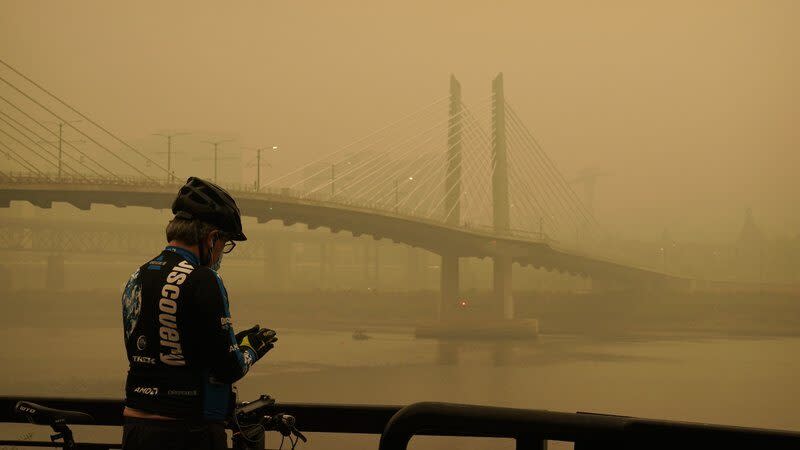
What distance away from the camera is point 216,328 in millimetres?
1978

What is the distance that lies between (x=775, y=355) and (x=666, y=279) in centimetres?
280

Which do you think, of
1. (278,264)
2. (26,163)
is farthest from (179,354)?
(278,264)

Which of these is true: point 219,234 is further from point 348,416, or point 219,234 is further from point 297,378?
point 297,378

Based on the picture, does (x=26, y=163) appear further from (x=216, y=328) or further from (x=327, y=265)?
(x=216, y=328)

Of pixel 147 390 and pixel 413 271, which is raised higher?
pixel 413 271

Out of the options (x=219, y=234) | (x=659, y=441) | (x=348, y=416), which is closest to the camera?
(x=659, y=441)

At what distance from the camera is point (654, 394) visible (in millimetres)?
19484

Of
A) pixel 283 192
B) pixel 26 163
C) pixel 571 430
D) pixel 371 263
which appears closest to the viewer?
pixel 571 430

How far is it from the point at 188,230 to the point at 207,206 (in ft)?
0.21

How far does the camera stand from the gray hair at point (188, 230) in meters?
2.08

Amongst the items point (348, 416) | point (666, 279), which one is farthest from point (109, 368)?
point (348, 416)

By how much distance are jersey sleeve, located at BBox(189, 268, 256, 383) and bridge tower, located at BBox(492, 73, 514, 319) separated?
22.4m

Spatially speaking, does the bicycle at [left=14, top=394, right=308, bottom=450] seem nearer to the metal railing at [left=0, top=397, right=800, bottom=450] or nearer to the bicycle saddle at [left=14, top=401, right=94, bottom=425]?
the bicycle saddle at [left=14, top=401, right=94, bottom=425]

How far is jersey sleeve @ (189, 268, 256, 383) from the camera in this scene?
1975mm
